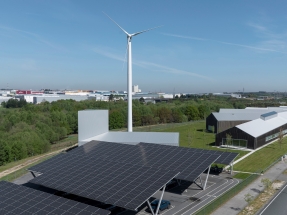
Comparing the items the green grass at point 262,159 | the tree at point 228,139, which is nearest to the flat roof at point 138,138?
the green grass at point 262,159

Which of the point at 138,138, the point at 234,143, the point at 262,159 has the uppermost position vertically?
the point at 138,138

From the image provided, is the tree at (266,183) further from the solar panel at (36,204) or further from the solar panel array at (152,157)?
the solar panel at (36,204)

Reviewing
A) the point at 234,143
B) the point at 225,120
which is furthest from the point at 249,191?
the point at 225,120

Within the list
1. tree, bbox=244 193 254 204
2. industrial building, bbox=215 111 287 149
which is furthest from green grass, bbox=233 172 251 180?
industrial building, bbox=215 111 287 149

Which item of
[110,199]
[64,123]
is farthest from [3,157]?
[110,199]

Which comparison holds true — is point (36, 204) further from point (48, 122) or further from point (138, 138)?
point (48, 122)

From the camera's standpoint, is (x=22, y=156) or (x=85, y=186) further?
(x=22, y=156)

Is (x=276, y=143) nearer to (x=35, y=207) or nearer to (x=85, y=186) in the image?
(x=85, y=186)

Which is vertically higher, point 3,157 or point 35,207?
point 35,207
